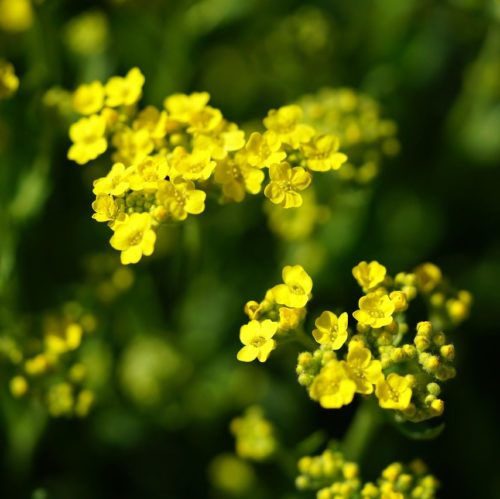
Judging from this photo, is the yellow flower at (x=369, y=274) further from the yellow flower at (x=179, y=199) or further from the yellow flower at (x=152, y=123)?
the yellow flower at (x=152, y=123)

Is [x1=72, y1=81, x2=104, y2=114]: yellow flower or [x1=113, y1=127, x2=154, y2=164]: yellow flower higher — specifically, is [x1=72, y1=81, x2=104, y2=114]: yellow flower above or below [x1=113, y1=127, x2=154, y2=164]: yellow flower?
above

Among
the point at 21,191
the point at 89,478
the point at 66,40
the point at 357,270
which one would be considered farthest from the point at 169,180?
the point at 66,40

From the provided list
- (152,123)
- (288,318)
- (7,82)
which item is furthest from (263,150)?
(7,82)

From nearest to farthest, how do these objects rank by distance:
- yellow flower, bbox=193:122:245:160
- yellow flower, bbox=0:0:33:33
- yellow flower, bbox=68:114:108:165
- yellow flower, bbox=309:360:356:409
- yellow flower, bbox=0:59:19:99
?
yellow flower, bbox=309:360:356:409, yellow flower, bbox=193:122:245:160, yellow flower, bbox=68:114:108:165, yellow flower, bbox=0:59:19:99, yellow flower, bbox=0:0:33:33

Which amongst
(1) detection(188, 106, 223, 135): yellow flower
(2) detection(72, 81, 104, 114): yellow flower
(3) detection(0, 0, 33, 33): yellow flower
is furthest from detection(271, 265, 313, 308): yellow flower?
(3) detection(0, 0, 33, 33): yellow flower

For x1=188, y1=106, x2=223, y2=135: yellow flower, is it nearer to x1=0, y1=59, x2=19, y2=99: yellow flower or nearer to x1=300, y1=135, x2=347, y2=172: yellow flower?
x1=300, y1=135, x2=347, y2=172: yellow flower

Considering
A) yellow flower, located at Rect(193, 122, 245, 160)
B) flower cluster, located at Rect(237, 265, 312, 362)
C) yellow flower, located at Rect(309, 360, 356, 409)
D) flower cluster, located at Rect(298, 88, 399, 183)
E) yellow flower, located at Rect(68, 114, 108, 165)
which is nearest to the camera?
yellow flower, located at Rect(309, 360, 356, 409)
